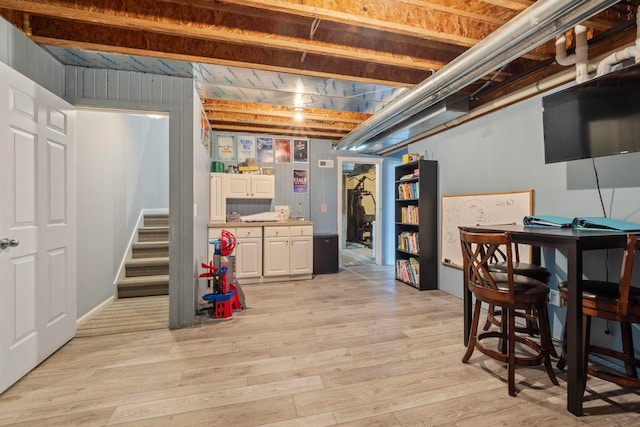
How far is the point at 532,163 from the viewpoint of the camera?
2.57 meters

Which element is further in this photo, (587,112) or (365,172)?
(365,172)

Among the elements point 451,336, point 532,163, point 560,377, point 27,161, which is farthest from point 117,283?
point 532,163

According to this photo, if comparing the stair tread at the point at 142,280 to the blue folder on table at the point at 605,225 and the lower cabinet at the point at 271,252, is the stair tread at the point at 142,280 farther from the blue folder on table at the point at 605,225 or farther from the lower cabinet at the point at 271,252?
the blue folder on table at the point at 605,225

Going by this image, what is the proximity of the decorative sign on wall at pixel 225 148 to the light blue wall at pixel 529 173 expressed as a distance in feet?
11.0

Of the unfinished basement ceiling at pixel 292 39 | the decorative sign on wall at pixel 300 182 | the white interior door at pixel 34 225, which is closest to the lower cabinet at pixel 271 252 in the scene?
the decorative sign on wall at pixel 300 182

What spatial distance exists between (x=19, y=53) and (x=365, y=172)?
7253 millimetres

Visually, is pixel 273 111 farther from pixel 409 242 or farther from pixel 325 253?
pixel 409 242

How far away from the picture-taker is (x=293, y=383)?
1.77 meters

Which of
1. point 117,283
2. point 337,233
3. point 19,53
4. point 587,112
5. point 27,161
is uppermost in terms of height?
point 19,53

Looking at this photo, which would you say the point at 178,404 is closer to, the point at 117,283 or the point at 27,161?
the point at 27,161

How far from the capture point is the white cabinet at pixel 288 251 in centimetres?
423

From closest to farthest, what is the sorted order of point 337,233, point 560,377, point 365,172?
point 560,377 → point 337,233 → point 365,172

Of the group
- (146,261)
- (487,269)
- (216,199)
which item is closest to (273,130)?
(216,199)

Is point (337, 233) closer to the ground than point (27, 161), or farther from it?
closer to the ground
